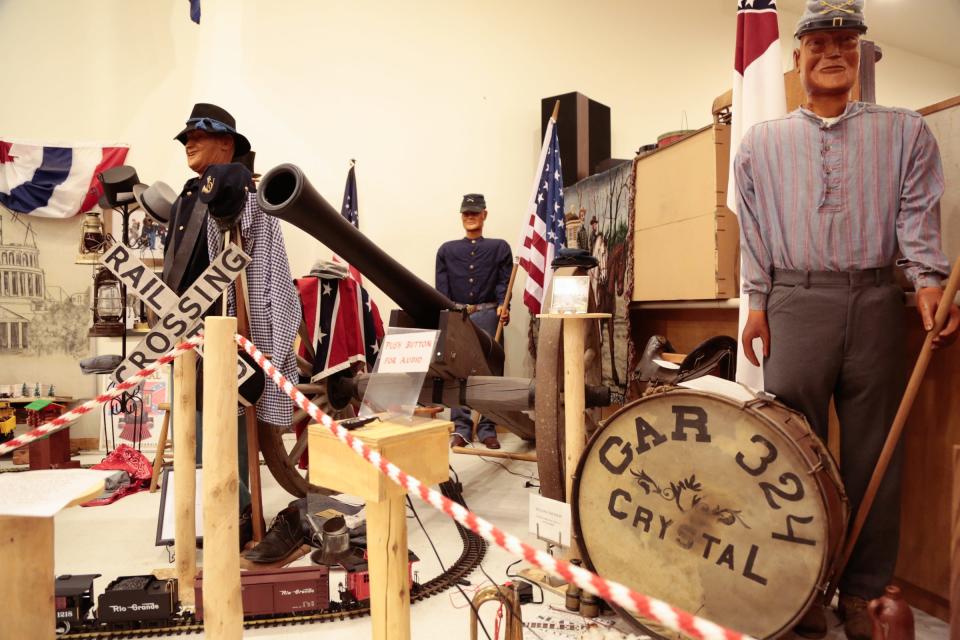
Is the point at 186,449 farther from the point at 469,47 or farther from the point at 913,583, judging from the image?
the point at 469,47

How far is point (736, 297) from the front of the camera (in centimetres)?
317

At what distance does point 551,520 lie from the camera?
1.97m

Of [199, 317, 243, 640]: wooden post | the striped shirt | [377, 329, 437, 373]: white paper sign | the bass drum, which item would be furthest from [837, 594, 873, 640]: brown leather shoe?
[199, 317, 243, 640]: wooden post

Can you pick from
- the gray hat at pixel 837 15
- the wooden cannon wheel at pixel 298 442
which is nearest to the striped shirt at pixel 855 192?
the gray hat at pixel 837 15

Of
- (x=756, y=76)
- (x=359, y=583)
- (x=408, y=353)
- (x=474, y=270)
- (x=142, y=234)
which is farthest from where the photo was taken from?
(x=474, y=270)

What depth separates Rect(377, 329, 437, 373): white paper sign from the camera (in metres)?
1.55

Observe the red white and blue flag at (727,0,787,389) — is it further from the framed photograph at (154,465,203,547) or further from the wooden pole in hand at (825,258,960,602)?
the framed photograph at (154,465,203,547)

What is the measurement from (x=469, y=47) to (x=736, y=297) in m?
3.82

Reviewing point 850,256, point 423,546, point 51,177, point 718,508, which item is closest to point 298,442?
point 423,546

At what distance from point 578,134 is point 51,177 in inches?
175

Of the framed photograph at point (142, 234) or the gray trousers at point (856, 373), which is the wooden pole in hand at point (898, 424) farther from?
the framed photograph at point (142, 234)

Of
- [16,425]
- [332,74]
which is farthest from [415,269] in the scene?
[16,425]

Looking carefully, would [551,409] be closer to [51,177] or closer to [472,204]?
[472,204]

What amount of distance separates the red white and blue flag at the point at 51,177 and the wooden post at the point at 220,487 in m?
3.96
